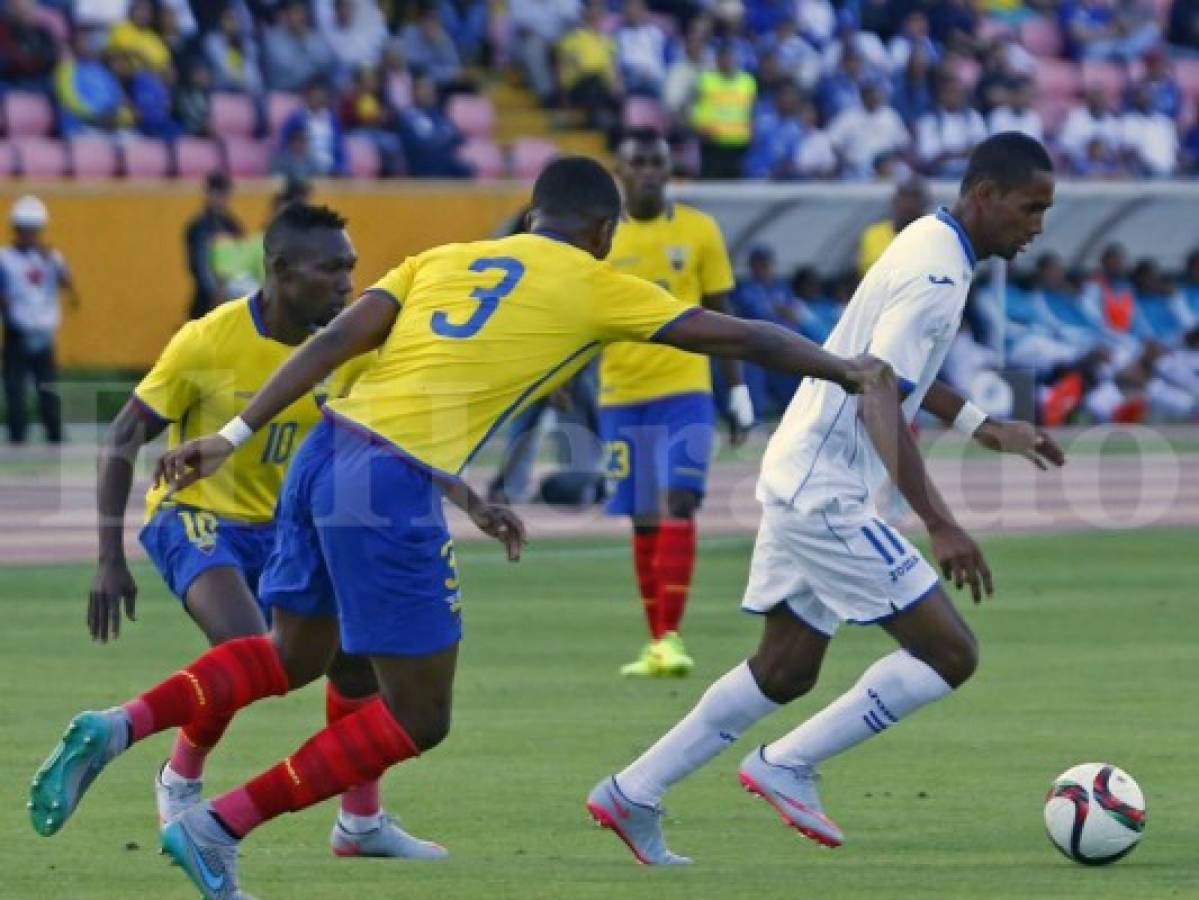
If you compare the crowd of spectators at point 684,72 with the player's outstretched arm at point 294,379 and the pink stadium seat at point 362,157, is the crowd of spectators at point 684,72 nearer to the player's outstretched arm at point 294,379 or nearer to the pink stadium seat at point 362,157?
the pink stadium seat at point 362,157

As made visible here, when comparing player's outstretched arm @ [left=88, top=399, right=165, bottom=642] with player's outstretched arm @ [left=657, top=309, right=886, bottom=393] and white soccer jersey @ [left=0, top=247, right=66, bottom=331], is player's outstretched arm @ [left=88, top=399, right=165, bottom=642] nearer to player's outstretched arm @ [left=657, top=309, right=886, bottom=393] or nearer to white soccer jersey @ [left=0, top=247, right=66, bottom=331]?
player's outstretched arm @ [left=657, top=309, right=886, bottom=393]

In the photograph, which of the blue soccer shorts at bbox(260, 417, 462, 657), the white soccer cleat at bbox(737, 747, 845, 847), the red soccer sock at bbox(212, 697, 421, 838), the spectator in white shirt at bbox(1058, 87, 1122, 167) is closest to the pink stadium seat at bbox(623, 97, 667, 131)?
the spectator in white shirt at bbox(1058, 87, 1122, 167)

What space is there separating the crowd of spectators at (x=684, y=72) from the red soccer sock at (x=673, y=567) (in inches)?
576

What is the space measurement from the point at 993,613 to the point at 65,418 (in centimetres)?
1323

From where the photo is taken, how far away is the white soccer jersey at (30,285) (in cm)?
2664

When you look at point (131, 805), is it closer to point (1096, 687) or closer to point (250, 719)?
point (250, 719)

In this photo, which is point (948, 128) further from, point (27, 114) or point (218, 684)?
point (218, 684)

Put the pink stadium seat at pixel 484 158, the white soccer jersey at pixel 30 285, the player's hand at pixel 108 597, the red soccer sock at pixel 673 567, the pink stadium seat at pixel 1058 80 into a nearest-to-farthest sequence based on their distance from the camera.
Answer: the player's hand at pixel 108 597 → the red soccer sock at pixel 673 567 → the white soccer jersey at pixel 30 285 → the pink stadium seat at pixel 484 158 → the pink stadium seat at pixel 1058 80

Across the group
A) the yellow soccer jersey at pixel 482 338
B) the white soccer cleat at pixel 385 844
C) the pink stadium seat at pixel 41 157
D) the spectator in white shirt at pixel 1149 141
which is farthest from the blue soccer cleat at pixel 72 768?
the spectator in white shirt at pixel 1149 141

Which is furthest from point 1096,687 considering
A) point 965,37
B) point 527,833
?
point 965,37

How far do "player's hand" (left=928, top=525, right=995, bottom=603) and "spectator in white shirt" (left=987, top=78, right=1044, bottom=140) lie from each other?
24.8m

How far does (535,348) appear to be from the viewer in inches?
340

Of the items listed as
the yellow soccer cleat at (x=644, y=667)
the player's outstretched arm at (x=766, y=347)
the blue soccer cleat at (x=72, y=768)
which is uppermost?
the player's outstretched arm at (x=766, y=347)

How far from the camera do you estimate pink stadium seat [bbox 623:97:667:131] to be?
32.2m
